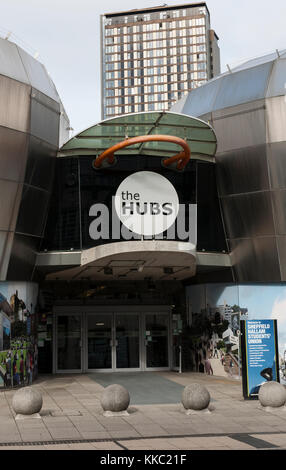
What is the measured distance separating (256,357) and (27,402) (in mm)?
6714

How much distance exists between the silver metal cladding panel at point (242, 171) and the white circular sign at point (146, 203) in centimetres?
202

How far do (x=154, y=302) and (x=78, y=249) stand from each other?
616cm

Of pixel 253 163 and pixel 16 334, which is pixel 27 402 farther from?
pixel 253 163

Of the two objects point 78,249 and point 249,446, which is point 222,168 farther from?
point 249,446

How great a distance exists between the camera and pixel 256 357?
17.0 meters

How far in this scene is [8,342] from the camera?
19938 millimetres

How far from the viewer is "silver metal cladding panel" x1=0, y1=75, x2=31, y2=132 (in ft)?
61.9

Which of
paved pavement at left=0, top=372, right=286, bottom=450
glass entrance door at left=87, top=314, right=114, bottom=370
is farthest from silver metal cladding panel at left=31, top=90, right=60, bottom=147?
paved pavement at left=0, top=372, right=286, bottom=450

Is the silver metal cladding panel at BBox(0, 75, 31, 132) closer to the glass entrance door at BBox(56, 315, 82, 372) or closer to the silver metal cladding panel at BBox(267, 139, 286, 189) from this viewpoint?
the silver metal cladding panel at BBox(267, 139, 286, 189)

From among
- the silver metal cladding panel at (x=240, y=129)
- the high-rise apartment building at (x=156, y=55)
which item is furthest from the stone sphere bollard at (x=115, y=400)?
the high-rise apartment building at (x=156, y=55)

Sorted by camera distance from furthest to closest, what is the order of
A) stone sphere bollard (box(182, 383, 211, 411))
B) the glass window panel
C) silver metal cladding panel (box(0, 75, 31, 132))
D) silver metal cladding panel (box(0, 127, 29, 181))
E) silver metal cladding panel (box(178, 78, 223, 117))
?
the glass window panel < silver metal cladding panel (box(178, 78, 223, 117)) < silver metal cladding panel (box(0, 127, 29, 181)) < silver metal cladding panel (box(0, 75, 31, 132)) < stone sphere bollard (box(182, 383, 211, 411))

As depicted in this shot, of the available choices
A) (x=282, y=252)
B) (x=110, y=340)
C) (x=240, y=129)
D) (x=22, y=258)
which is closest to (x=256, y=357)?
(x=282, y=252)

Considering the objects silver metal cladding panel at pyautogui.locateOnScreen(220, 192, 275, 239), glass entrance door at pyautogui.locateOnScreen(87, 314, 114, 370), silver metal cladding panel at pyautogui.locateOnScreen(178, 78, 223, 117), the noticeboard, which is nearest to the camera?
the noticeboard

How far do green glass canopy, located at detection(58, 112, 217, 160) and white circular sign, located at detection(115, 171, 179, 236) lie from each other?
3.40 ft
